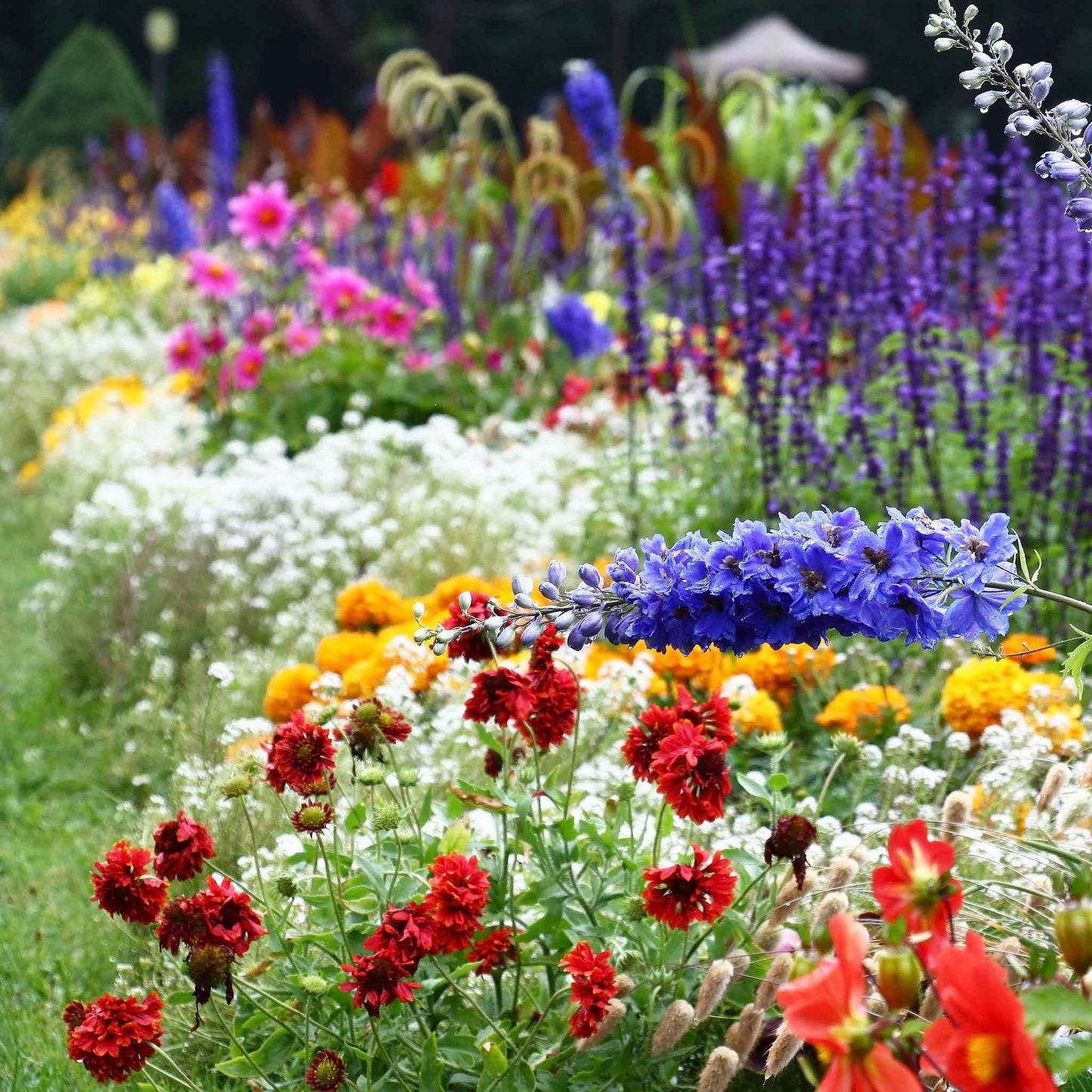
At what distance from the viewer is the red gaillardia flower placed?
81 cm

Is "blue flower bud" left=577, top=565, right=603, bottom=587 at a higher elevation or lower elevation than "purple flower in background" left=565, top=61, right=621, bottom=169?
lower

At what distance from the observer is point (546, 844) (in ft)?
5.76

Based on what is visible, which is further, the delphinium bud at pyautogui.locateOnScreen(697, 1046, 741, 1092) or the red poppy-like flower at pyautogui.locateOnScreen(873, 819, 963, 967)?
the delphinium bud at pyautogui.locateOnScreen(697, 1046, 741, 1092)

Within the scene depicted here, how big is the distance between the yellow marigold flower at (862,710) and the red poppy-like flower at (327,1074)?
125 cm

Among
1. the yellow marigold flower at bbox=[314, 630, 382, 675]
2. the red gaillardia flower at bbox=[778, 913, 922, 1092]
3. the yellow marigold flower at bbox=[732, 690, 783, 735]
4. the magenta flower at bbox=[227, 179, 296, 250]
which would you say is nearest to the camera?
the red gaillardia flower at bbox=[778, 913, 922, 1092]

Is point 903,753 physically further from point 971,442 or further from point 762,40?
point 762,40

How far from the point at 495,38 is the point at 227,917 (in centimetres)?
2540

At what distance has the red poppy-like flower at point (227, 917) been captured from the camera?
1413 mm

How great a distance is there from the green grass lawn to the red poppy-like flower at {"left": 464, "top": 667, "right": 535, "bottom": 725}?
831 millimetres

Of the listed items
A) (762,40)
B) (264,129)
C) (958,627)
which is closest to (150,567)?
(958,627)

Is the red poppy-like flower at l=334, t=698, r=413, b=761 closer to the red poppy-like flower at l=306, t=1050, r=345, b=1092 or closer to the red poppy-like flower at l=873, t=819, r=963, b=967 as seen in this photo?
the red poppy-like flower at l=306, t=1050, r=345, b=1092

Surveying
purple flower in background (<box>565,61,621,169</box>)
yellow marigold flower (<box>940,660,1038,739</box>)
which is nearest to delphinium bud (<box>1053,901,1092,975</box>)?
yellow marigold flower (<box>940,660,1038,739</box>)

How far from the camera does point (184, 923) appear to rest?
1.42 metres

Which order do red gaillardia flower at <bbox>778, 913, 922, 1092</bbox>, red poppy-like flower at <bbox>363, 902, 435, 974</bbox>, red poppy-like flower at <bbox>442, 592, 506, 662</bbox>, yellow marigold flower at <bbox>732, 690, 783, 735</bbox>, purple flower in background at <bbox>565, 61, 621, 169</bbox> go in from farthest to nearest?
purple flower in background at <bbox>565, 61, 621, 169</bbox>
yellow marigold flower at <bbox>732, 690, 783, 735</bbox>
red poppy-like flower at <bbox>442, 592, 506, 662</bbox>
red poppy-like flower at <bbox>363, 902, 435, 974</bbox>
red gaillardia flower at <bbox>778, 913, 922, 1092</bbox>
